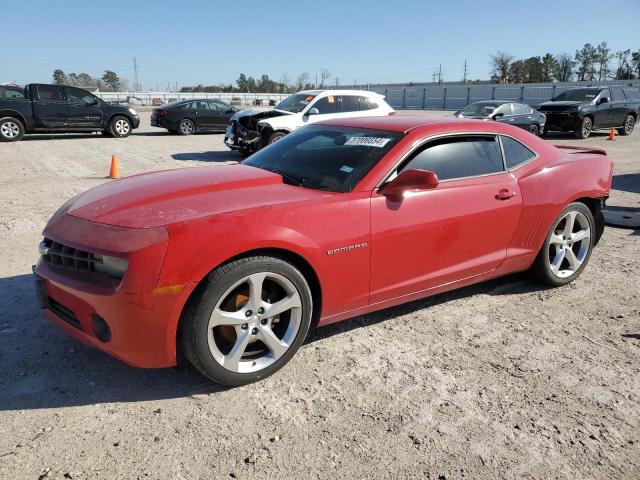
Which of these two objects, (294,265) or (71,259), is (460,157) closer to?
(294,265)

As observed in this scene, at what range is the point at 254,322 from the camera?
289 cm

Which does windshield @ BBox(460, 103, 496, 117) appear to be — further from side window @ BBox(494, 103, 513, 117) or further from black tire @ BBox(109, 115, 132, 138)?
black tire @ BBox(109, 115, 132, 138)

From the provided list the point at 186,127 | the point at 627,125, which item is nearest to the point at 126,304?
the point at 186,127

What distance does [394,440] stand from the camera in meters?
2.49

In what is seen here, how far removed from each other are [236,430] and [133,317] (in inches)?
30.4

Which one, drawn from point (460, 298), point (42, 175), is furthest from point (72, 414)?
point (42, 175)

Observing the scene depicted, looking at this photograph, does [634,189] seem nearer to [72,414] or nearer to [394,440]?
[394,440]

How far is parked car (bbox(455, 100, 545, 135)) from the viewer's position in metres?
15.9

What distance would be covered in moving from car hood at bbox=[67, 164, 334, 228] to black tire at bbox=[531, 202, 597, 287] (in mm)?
2187

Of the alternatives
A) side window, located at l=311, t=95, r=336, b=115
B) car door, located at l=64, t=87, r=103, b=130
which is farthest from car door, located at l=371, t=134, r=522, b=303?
car door, located at l=64, t=87, r=103, b=130

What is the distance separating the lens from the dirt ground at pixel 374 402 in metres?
2.33

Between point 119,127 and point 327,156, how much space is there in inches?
628

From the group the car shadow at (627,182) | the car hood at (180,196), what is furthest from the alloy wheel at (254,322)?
the car shadow at (627,182)

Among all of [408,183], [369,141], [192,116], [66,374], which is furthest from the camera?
[192,116]
